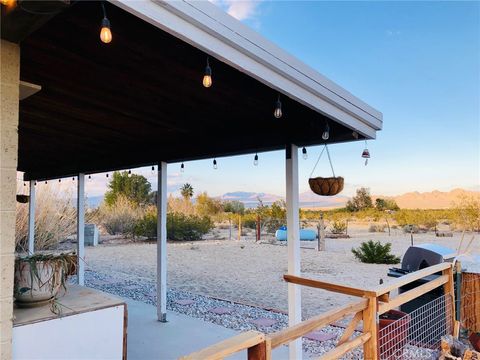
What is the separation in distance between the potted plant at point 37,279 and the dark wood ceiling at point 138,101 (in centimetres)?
111

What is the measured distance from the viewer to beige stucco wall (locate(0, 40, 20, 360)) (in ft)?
4.57

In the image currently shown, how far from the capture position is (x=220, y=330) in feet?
13.5

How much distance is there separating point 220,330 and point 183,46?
3.39 metres

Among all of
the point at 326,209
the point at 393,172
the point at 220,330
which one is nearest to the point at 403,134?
the point at 393,172

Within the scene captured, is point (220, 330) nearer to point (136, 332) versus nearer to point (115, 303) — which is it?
point (136, 332)

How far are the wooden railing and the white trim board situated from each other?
3.80 ft

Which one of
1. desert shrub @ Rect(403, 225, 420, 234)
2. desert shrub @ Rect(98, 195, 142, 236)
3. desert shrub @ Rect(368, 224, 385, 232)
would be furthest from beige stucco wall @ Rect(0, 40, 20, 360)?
desert shrub @ Rect(368, 224, 385, 232)

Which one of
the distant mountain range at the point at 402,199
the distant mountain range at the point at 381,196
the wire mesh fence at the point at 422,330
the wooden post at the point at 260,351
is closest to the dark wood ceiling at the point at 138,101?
the wooden post at the point at 260,351

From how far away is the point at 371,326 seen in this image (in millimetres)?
2070

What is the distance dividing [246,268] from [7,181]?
7.98 m

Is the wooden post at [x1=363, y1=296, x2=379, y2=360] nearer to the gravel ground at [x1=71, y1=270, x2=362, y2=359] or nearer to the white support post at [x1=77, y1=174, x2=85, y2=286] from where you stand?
the gravel ground at [x1=71, y1=270, x2=362, y2=359]

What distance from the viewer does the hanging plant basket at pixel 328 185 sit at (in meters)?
3.06

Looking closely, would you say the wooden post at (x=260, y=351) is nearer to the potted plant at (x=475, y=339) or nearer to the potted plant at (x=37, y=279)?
the potted plant at (x=37, y=279)

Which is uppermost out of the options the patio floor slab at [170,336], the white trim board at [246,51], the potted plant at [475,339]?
the white trim board at [246,51]
